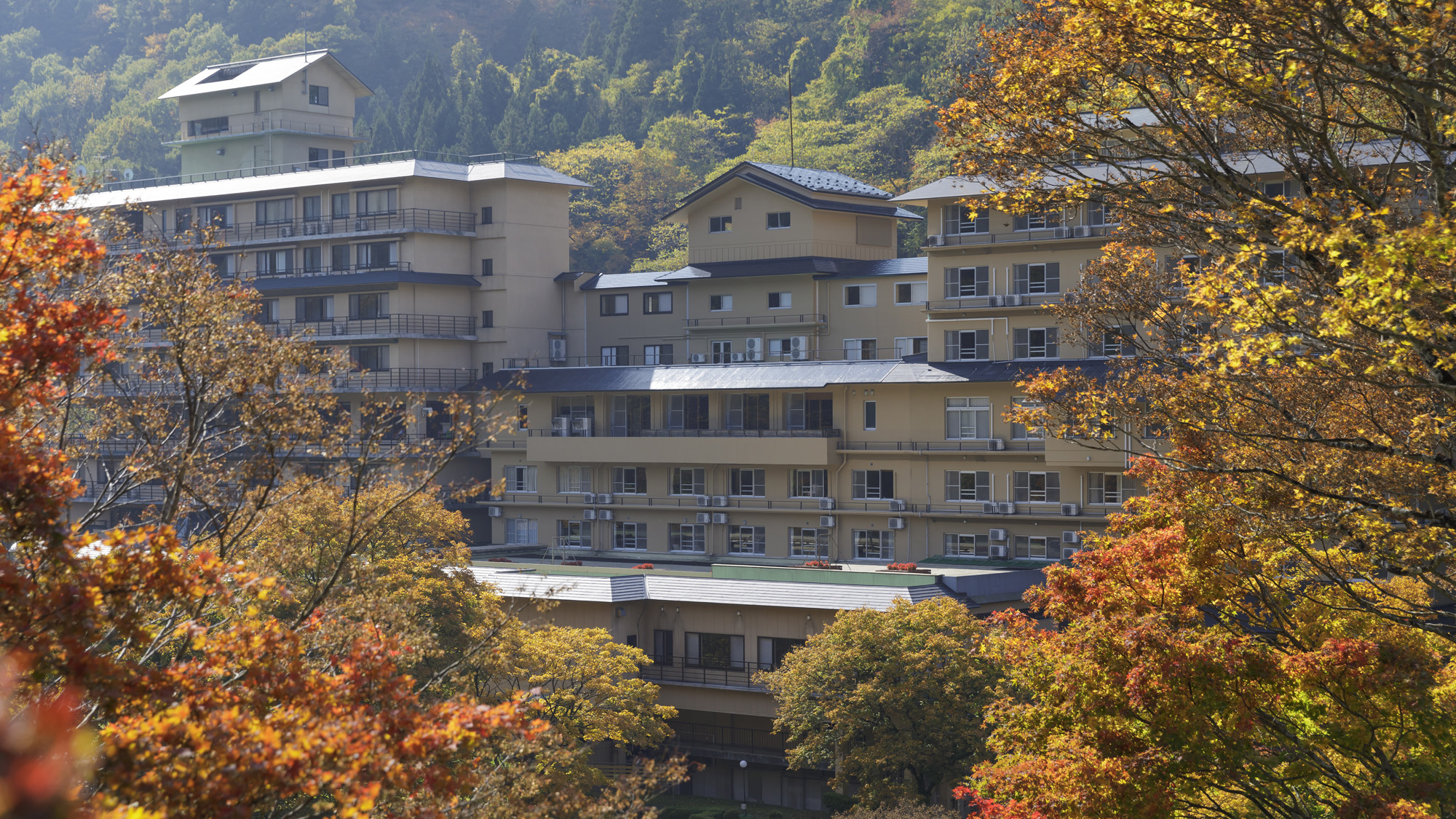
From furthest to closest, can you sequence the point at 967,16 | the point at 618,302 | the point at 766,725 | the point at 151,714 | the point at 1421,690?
the point at 967,16 → the point at 618,302 → the point at 766,725 → the point at 1421,690 → the point at 151,714

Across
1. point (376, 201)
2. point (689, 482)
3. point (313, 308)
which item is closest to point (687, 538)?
point (689, 482)

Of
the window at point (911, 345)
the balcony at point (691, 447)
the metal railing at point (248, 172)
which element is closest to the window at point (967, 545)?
the balcony at point (691, 447)

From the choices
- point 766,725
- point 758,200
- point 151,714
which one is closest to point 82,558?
point 151,714

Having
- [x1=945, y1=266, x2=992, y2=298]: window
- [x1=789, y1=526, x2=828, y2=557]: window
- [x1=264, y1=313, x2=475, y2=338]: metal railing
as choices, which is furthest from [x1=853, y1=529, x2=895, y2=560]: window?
[x1=264, y1=313, x2=475, y2=338]: metal railing

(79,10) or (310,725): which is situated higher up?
(79,10)

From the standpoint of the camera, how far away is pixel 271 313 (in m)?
72.9

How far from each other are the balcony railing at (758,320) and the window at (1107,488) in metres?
17.3

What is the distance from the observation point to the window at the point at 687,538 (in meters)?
60.7

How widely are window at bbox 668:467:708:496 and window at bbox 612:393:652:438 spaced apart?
11.7ft

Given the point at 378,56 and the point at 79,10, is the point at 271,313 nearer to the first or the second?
the point at 378,56

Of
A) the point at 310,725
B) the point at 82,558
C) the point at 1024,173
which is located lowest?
the point at 310,725

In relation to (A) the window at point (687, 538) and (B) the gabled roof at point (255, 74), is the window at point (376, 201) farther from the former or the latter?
(A) the window at point (687, 538)

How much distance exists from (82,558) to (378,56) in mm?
126660

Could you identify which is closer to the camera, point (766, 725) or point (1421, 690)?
point (1421, 690)
